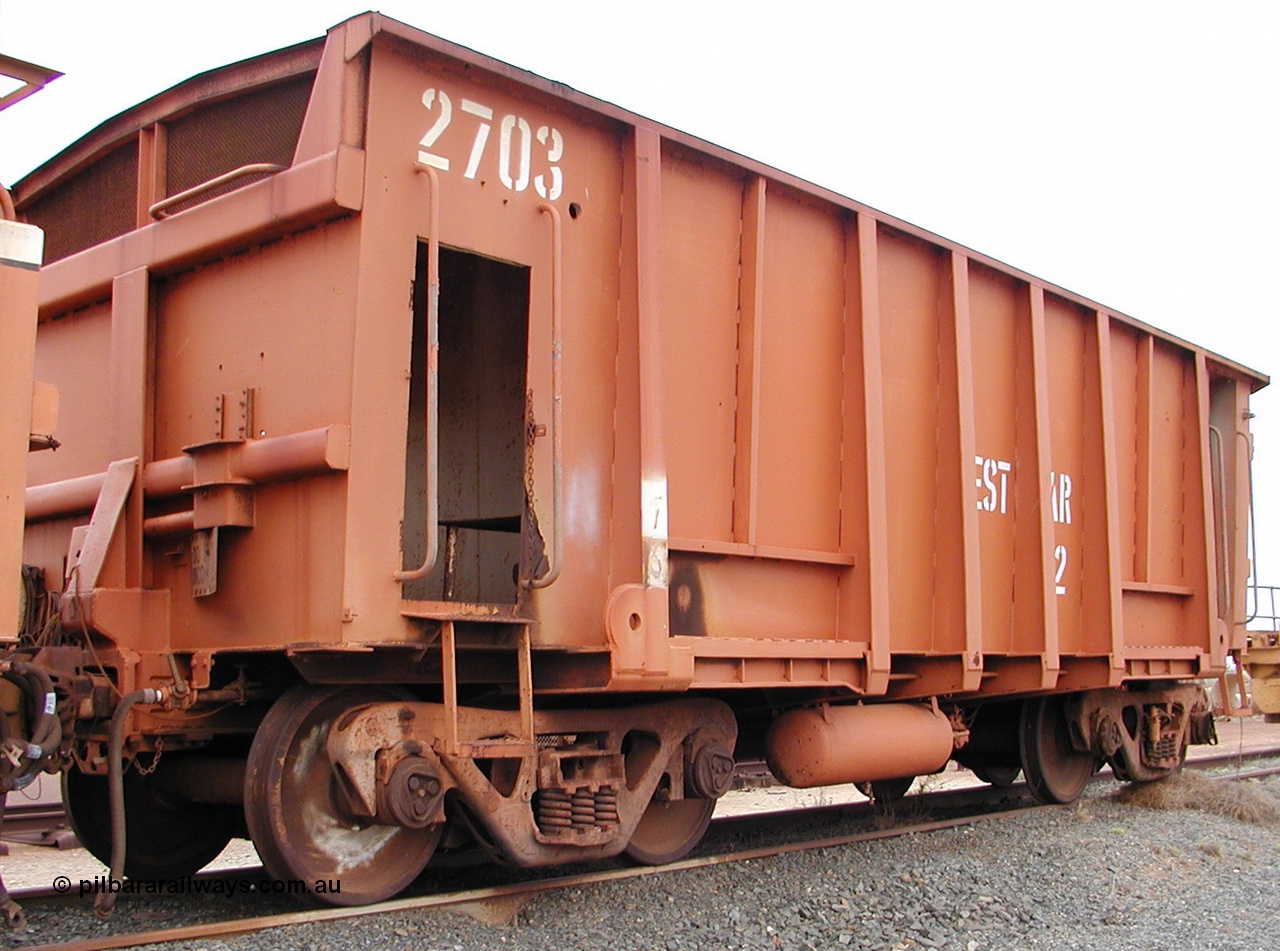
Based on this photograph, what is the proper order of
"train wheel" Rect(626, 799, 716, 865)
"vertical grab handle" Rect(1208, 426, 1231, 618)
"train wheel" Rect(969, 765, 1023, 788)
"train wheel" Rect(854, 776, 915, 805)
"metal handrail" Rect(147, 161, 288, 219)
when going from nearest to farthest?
1. "metal handrail" Rect(147, 161, 288, 219)
2. "train wheel" Rect(626, 799, 716, 865)
3. "train wheel" Rect(854, 776, 915, 805)
4. "train wheel" Rect(969, 765, 1023, 788)
5. "vertical grab handle" Rect(1208, 426, 1231, 618)

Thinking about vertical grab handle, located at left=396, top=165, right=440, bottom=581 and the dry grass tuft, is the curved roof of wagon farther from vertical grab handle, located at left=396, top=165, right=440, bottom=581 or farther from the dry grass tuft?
the dry grass tuft

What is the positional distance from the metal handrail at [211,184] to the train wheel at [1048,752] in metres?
6.82

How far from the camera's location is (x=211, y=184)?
218 inches

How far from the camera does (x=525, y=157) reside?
573 centimetres

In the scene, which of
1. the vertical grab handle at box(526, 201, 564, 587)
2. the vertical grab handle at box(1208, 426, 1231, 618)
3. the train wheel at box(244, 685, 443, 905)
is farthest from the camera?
the vertical grab handle at box(1208, 426, 1231, 618)

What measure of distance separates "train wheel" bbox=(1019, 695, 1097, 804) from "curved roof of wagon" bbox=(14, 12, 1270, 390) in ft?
12.7

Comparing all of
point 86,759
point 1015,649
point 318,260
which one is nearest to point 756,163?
point 318,260

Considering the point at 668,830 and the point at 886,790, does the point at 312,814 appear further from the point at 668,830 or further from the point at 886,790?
the point at 886,790

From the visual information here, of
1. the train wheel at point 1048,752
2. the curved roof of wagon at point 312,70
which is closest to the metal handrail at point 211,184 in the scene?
the curved roof of wagon at point 312,70

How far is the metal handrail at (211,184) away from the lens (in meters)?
5.43

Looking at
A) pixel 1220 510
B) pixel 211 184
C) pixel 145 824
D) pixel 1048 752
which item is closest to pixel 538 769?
pixel 145 824

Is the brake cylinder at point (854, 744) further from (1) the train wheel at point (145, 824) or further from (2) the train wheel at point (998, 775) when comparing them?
(2) the train wheel at point (998, 775)

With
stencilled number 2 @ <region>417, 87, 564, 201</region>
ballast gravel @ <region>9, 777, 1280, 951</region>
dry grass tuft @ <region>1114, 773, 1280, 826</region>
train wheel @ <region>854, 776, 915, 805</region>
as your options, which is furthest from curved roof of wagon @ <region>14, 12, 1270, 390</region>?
dry grass tuft @ <region>1114, 773, 1280, 826</region>

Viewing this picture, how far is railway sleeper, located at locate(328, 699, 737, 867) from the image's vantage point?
5.12m
